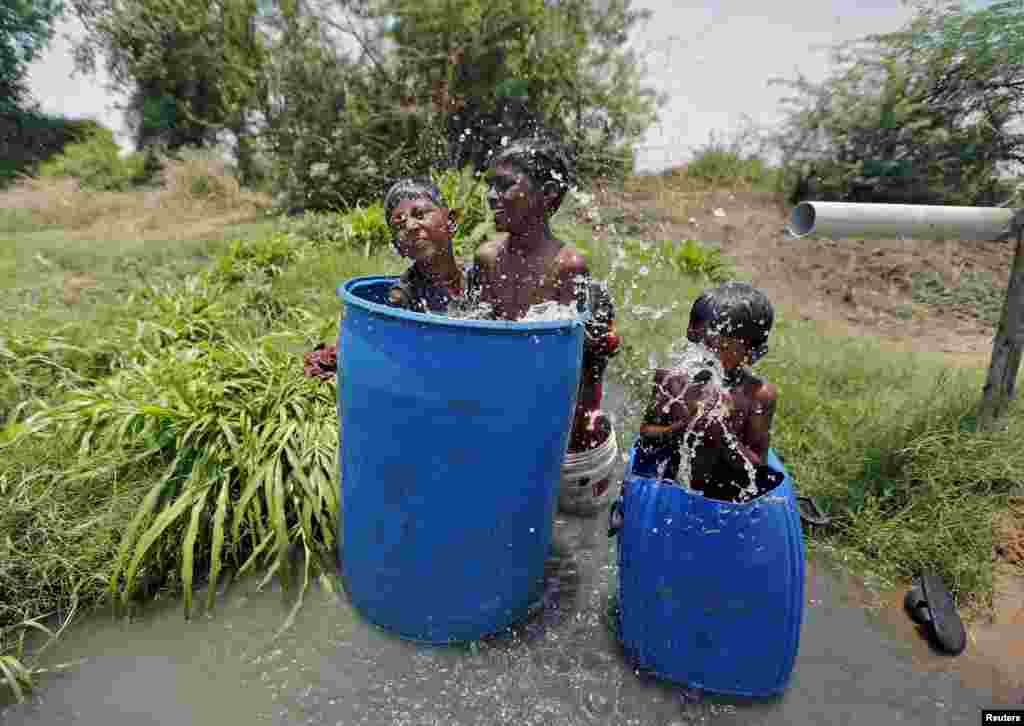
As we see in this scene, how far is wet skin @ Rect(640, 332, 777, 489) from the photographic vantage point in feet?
5.36

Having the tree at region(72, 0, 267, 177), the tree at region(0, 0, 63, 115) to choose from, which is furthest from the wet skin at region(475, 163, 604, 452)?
the tree at region(0, 0, 63, 115)

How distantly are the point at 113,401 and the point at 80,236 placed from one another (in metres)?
8.14

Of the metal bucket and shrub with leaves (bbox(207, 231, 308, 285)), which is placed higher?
shrub with leaves (bbox(207, 231, 308, 285))

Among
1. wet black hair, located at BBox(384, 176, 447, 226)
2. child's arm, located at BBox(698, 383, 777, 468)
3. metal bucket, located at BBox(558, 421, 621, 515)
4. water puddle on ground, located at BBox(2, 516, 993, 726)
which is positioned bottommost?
water puddle on ground, located at BBox(2, 516, 993, 726)

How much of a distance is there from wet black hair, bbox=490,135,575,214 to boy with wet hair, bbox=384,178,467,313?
26 cm

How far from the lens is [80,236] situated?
346 inches

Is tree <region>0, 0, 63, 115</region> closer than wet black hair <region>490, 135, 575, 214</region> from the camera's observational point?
No

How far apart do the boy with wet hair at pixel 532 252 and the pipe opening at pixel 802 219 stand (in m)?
0.70

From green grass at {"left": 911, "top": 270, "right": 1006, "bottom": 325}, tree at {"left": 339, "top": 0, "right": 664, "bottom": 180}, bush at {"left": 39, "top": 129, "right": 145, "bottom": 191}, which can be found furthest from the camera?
bush at {"left": 39, "top": 129, "right": 145, "bottom": 191}

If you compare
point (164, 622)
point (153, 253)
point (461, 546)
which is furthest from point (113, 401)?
point (153, 253)

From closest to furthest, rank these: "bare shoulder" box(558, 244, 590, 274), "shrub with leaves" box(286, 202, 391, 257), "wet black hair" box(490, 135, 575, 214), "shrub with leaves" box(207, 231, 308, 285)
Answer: "wet black hair" box(490, 135, 575, 214) → "bare shoulder" box(558, 244, 590, 274) → "shrub with leaves" box(207, 231, 308, 285) → "shrub with leaves" box(286, 202, 391, 257)

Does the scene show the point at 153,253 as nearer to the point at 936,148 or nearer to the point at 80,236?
the point at 80,236

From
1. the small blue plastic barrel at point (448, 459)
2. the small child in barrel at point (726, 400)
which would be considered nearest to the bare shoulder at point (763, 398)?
the small child in barrel at point (726, 400)

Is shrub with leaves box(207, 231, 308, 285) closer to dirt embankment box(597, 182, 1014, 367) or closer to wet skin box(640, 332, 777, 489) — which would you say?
wet skin box(640, 332, 777, 489)
